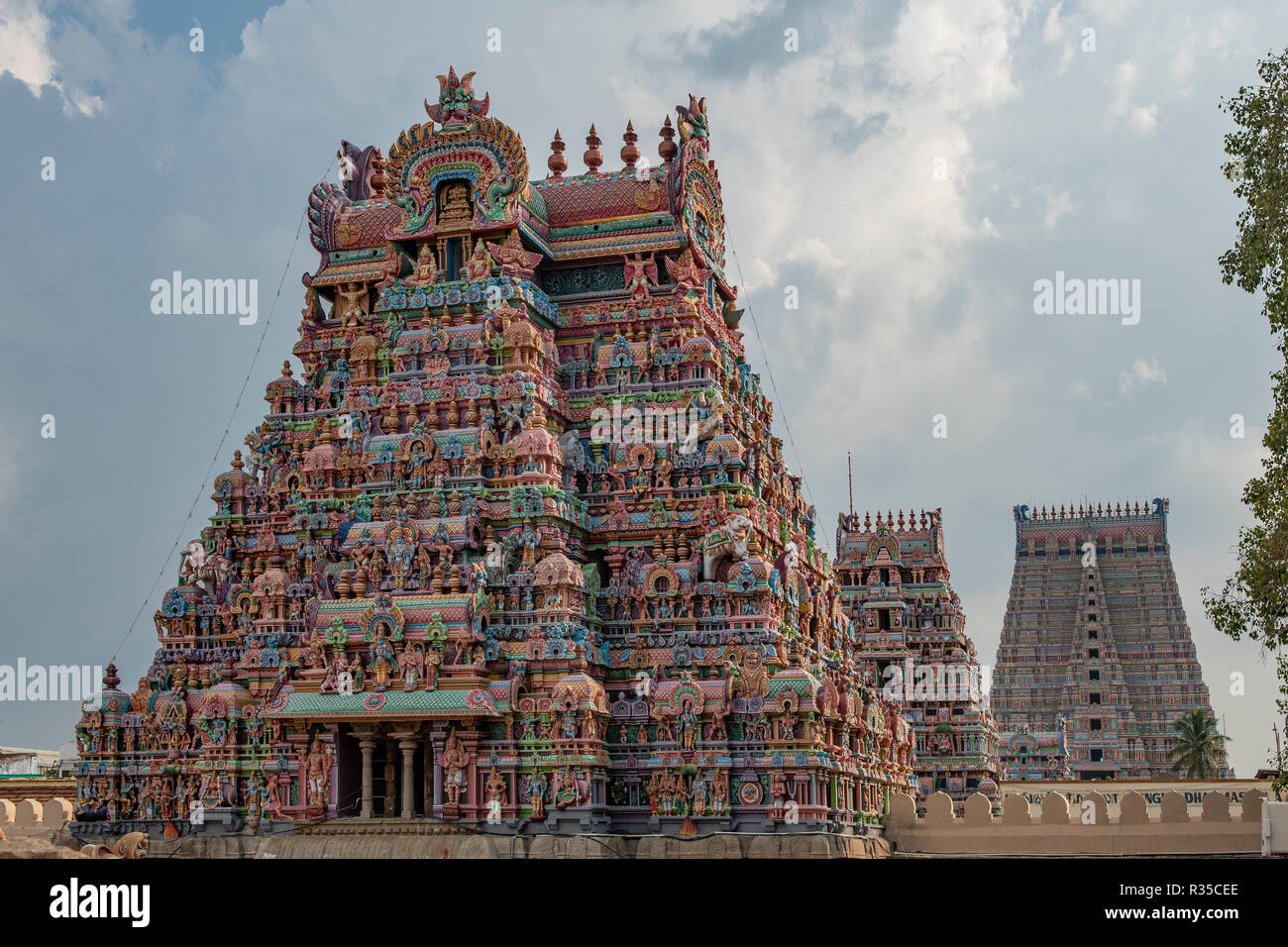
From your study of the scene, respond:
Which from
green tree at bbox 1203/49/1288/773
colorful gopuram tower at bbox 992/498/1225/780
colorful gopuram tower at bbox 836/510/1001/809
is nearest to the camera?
green tree at bbox 1203/49/1288/773

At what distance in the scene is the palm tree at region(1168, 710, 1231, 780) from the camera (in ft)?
287

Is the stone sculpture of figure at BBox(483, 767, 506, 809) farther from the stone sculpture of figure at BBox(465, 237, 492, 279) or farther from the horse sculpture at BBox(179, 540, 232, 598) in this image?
the stone sculpture of figure at BBox(465, 237, 492, 279)

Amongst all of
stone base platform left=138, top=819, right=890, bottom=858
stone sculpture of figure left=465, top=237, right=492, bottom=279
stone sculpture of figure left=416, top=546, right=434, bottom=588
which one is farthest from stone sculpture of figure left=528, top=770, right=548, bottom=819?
stone sculpture of figure left=465, top=237, right=492, bottom=279

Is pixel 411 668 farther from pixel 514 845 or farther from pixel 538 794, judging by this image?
pixel 514 845

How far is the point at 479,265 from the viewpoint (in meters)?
43.3

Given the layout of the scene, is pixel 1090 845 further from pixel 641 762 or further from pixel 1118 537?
pixel 1118 537

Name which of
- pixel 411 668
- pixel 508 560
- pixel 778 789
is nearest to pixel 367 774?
pixel 411 668

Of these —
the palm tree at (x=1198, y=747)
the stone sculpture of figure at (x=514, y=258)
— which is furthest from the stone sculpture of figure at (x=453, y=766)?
the palm tree at (x=1198, y=747)

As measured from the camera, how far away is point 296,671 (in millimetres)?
39781

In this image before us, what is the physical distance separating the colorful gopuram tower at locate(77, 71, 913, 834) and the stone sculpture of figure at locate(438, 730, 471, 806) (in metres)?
0.06

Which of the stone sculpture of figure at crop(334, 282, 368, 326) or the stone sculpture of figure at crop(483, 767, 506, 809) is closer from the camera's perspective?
the stone sculpture of figure at crop(483, 767, 506, 809)

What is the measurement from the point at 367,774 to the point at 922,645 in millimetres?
30388
